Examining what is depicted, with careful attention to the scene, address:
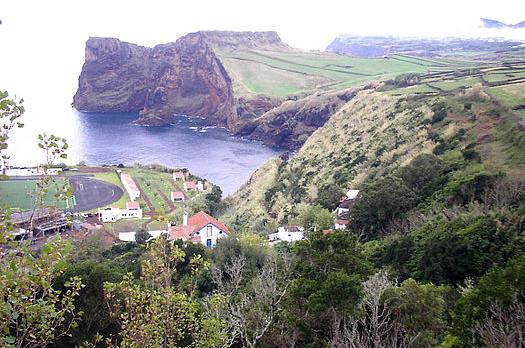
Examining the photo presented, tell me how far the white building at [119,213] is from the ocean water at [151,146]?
19.0 meters

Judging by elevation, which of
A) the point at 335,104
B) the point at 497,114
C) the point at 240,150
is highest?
the point at 497,114

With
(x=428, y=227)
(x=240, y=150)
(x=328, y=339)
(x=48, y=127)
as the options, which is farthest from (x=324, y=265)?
(x=48, y=127)

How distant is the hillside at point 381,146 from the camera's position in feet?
108

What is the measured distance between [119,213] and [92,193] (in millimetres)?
14683

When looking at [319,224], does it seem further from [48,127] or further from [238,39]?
[238,39]

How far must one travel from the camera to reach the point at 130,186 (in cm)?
7319

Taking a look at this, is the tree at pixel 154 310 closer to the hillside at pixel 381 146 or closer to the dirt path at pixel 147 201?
the hillside at pixel 381 146

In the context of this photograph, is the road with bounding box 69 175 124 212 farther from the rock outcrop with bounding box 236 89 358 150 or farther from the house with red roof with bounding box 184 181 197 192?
the rock outcrop with bounding box 236 89 358 150

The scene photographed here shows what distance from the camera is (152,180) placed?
78938mm

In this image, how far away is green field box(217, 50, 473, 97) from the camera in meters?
142

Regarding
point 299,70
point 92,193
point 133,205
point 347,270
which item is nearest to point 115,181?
point 92,193

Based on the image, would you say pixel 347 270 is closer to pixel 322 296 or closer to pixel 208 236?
pixel 322 296

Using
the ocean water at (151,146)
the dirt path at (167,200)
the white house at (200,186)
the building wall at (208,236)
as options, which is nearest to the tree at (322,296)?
the building wall at (208,236)

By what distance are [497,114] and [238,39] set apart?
565 feet
